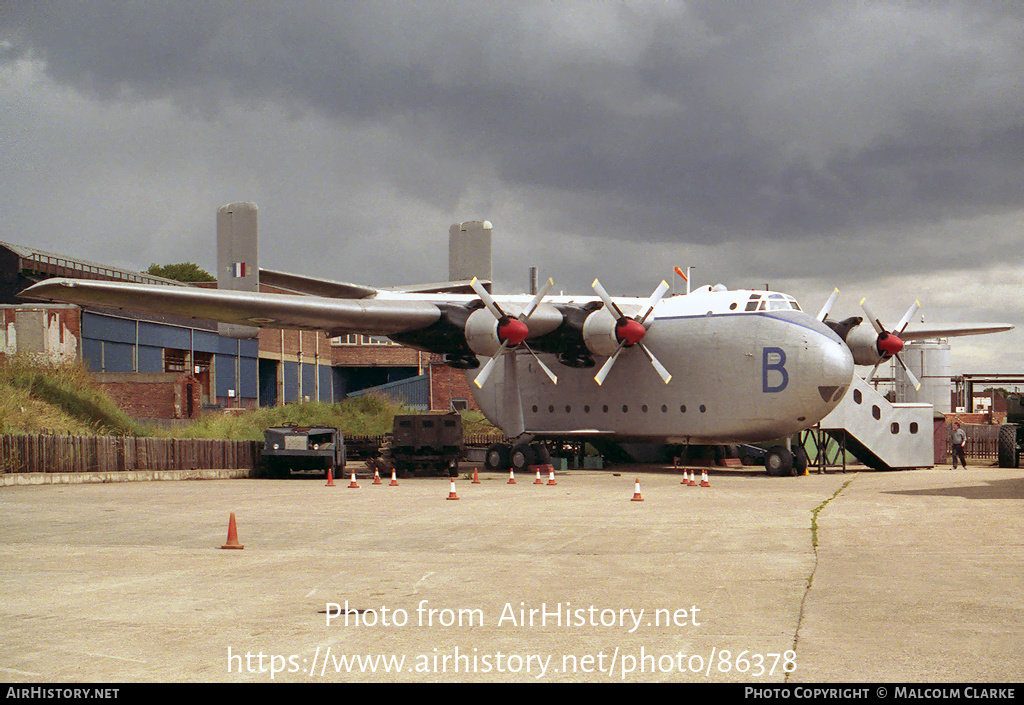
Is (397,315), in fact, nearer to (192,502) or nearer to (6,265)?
(192,502)

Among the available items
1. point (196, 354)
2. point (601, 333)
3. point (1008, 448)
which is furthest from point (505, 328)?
point (196, 354)

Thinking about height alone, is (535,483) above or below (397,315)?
below

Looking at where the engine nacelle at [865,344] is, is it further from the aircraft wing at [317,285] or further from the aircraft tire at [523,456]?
the aircraft wing at [317,285]

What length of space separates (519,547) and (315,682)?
634 cm

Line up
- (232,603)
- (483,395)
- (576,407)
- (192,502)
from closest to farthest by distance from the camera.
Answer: (232,603)
(192,502)
(576,407)
(483,395)

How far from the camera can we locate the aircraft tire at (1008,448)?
32000 mm

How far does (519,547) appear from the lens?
39.3ft

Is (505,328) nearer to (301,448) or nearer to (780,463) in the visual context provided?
(301,448)

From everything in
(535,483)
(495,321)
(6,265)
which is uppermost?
(6,265)

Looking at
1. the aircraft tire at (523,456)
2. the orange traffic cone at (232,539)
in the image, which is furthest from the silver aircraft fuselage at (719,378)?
the orange traffic cone at (232,539)

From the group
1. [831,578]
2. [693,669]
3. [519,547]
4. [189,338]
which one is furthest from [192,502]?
[189,338]

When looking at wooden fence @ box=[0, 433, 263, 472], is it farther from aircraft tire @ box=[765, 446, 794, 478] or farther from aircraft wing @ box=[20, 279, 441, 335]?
aircraft tire @ box=[765, 446, 794, 478]

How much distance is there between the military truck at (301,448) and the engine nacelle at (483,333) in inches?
183

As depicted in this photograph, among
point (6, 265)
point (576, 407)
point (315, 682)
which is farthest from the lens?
point (6, 265)
